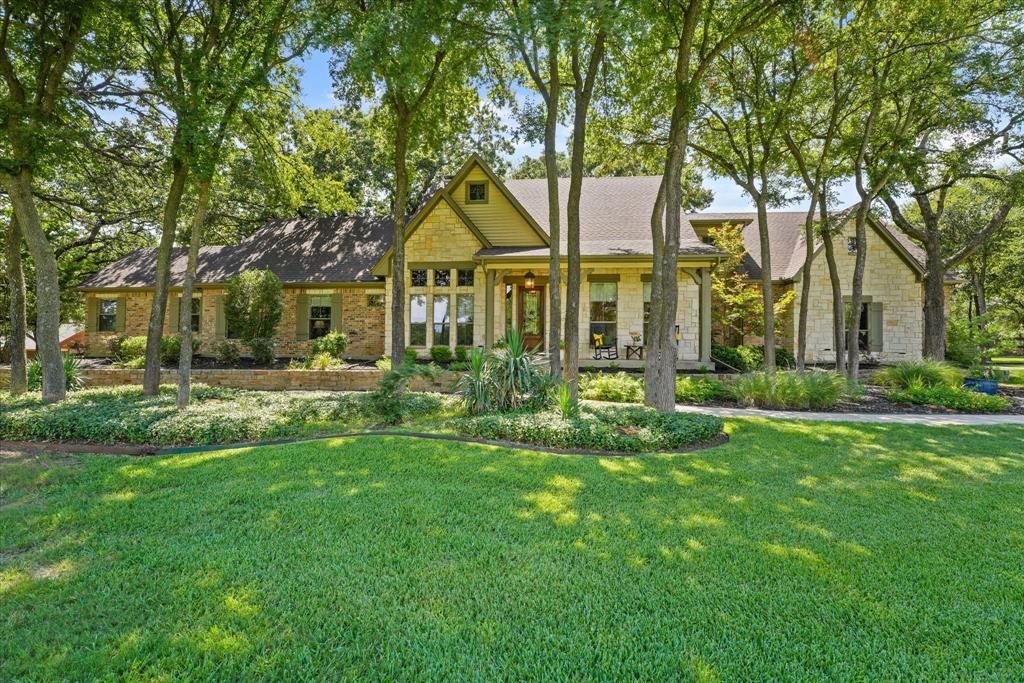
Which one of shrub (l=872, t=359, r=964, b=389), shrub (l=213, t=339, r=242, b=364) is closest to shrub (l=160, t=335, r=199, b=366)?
shrub (l=213, t=339, r=242, b=364)

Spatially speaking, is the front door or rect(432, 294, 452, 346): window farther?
the front door

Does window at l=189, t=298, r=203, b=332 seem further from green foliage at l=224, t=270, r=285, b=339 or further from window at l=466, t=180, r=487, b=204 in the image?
window at l=466, t=180, r=487, b=204

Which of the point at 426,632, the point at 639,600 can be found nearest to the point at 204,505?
the point at 426,632

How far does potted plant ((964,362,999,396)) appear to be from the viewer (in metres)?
11.7

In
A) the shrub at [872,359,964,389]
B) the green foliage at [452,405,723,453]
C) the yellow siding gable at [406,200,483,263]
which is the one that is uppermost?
the yellow siding gable at [406,200,483,263]

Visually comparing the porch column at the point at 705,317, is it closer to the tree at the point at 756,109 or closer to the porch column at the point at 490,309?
the tree at the point at 756,109

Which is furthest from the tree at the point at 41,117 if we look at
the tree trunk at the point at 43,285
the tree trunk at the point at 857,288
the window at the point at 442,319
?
the tree trunk at the point at 857,288

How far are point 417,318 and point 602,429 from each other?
33.2ft

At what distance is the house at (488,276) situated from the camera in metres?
15.0

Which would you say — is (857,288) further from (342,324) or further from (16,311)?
(16,311)

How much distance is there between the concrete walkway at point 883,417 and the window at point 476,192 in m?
10.0

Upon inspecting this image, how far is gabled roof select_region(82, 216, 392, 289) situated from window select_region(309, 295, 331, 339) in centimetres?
79

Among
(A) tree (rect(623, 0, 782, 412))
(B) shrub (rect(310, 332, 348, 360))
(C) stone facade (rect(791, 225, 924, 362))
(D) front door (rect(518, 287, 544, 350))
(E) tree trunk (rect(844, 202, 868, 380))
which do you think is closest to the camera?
(A) tree (rect(623, 0, 782, 412))

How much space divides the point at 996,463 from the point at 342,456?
7911 mm
